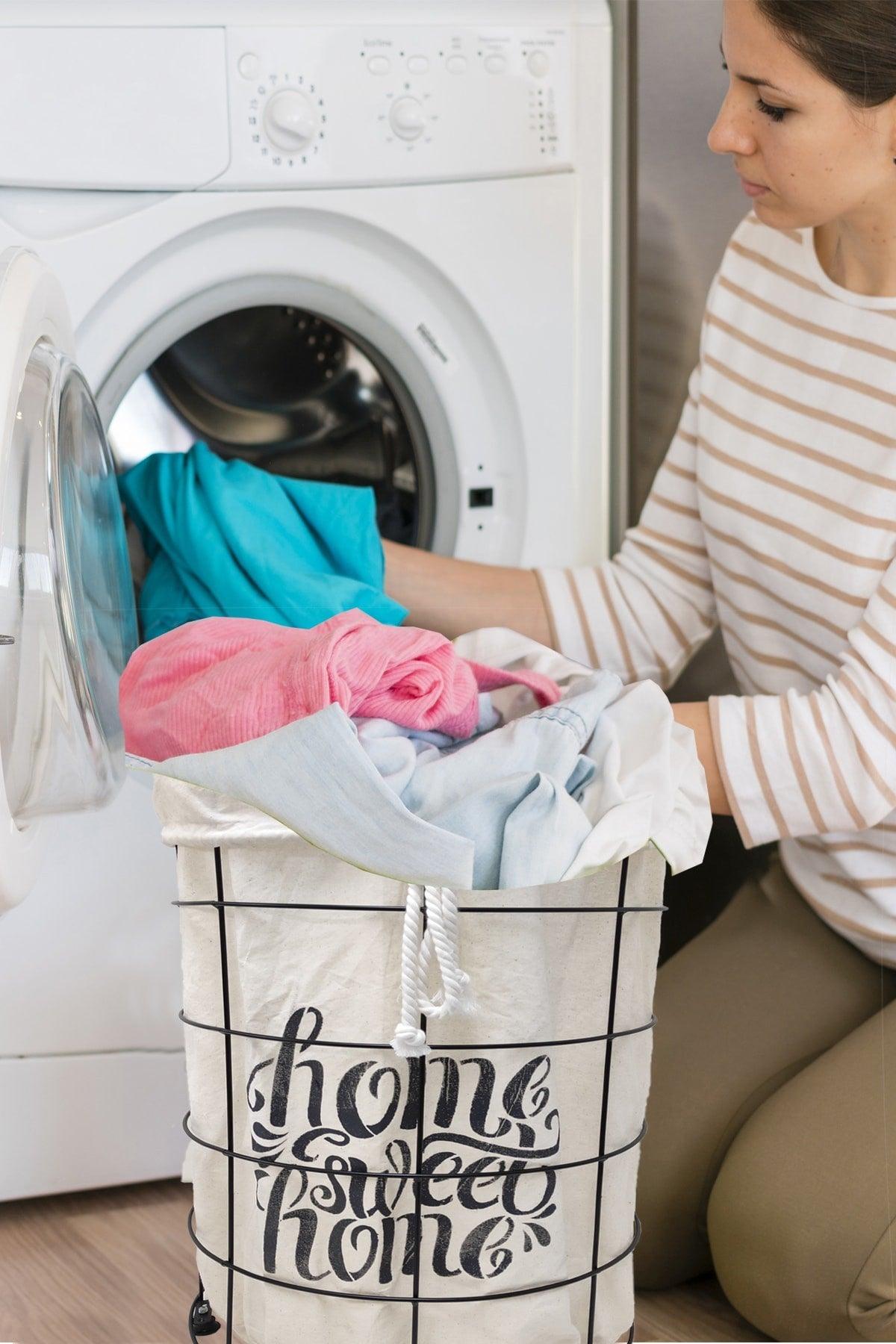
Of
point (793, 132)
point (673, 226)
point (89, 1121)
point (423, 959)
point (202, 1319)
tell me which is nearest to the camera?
point (423, 959)

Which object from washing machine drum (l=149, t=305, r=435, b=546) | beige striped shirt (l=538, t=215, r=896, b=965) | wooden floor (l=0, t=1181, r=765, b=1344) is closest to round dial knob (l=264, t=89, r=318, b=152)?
washing machine drum (l=149, t=305, r=435, b=546)

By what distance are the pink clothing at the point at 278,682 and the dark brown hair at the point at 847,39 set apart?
17.6 inches

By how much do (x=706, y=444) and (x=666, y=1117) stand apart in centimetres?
53

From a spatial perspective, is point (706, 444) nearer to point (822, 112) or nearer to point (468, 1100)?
point (822, 112)

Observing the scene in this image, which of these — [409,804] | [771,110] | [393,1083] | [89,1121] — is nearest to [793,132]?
[771,110]

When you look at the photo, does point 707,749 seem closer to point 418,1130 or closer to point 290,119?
point 418,1130

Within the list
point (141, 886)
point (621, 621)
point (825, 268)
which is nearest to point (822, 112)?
point (825, 268)

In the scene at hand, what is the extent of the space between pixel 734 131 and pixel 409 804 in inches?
21.1

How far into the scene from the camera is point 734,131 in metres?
0.88

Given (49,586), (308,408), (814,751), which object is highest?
(308,408)

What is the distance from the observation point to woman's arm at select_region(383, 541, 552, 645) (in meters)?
1.06

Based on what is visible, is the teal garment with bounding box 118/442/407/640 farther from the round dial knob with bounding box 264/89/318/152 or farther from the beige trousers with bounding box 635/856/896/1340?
the beige trousers with bounding box 635/856/896/1340

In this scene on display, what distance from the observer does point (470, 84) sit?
108 cm

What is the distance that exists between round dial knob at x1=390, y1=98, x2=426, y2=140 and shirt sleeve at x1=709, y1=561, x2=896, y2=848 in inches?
20.8
